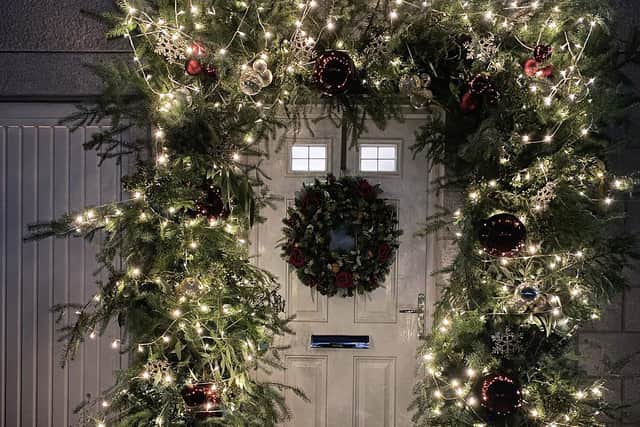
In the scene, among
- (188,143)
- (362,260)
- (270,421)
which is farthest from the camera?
(362,260)

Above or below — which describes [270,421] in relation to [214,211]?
below

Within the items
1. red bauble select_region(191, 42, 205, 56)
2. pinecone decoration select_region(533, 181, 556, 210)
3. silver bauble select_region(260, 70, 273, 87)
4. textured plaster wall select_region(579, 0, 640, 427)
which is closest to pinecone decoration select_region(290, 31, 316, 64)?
silver bauble select_region(260, 70, 273, 87)

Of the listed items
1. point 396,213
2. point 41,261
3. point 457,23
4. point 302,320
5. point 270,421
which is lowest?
point 270,421

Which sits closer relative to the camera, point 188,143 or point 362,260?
point 188,143

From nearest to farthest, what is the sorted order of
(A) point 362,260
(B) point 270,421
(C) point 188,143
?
1. (C) point 188,143
2. (B) point 270,421
3. (A) point 362,260

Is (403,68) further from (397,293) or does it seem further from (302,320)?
(302,320)

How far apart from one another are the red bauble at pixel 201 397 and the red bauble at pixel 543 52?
7.43 feet

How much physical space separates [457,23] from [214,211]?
1.54 metres

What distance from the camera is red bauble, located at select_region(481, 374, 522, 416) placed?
2.43m

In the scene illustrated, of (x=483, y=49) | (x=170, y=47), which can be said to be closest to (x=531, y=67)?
(x=483, y=49)

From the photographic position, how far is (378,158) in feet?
10.2

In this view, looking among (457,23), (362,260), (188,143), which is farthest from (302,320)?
(457,23)

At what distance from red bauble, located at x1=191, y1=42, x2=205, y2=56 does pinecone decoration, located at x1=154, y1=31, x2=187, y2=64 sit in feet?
0.14

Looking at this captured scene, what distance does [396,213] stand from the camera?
3.10 metres
